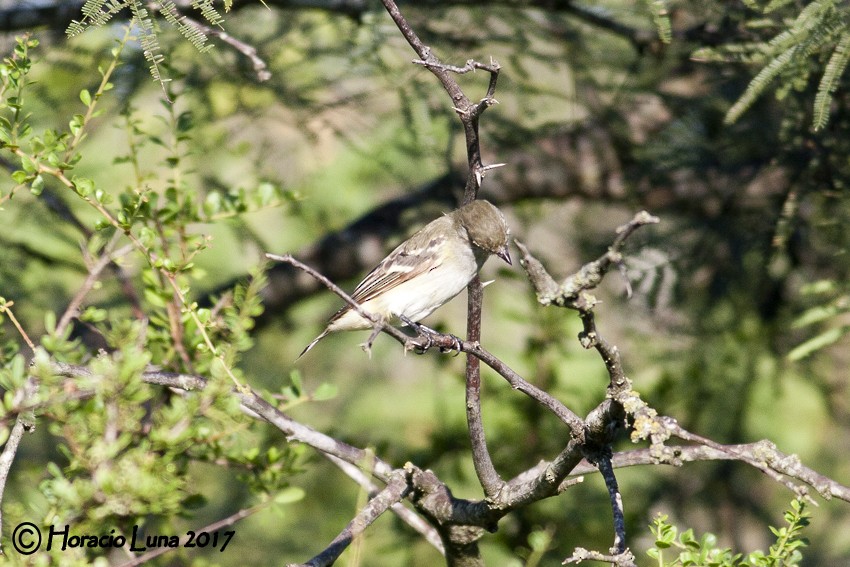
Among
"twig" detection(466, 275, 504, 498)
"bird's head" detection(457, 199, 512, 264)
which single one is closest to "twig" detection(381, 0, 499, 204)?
"twig" detection(466, 275, 504, 498)

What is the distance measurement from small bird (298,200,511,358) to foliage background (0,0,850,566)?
643 mm

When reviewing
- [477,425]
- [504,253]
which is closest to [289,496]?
[477,425]

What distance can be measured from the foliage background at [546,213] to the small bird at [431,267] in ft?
2.11

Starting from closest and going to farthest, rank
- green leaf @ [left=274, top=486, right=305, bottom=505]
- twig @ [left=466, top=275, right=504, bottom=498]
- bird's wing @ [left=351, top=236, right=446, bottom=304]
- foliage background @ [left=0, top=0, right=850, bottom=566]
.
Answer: twig @ [left=466, top=275, right=504, bottom=498], green leaf @ [left=274, top=486, right=305, bottom=505], bird's wing @ [left=351, top=236, right=446, bottom=304], foliage background @ [left=0, top=0, right=850, bottom=566]

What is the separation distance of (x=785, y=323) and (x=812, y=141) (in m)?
1.44

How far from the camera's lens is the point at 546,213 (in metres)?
5.98

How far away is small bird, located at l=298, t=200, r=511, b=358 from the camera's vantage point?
421 centimetres

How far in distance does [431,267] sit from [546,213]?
163 cm

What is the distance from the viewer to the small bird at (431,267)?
166 inches

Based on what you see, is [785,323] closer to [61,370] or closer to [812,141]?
[812,141]

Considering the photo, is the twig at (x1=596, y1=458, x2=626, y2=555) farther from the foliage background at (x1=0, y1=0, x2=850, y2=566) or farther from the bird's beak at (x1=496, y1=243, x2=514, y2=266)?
the foliage background at (x1=0, y1=0, x2=850, y2=566)

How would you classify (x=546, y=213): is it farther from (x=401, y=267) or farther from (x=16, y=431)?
(x=16, y=431)

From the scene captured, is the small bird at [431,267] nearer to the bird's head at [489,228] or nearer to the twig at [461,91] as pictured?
the bird's head at [489,228]

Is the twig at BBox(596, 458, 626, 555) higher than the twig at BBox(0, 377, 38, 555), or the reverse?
the twig at BBox(0, 377, 38, 555)
